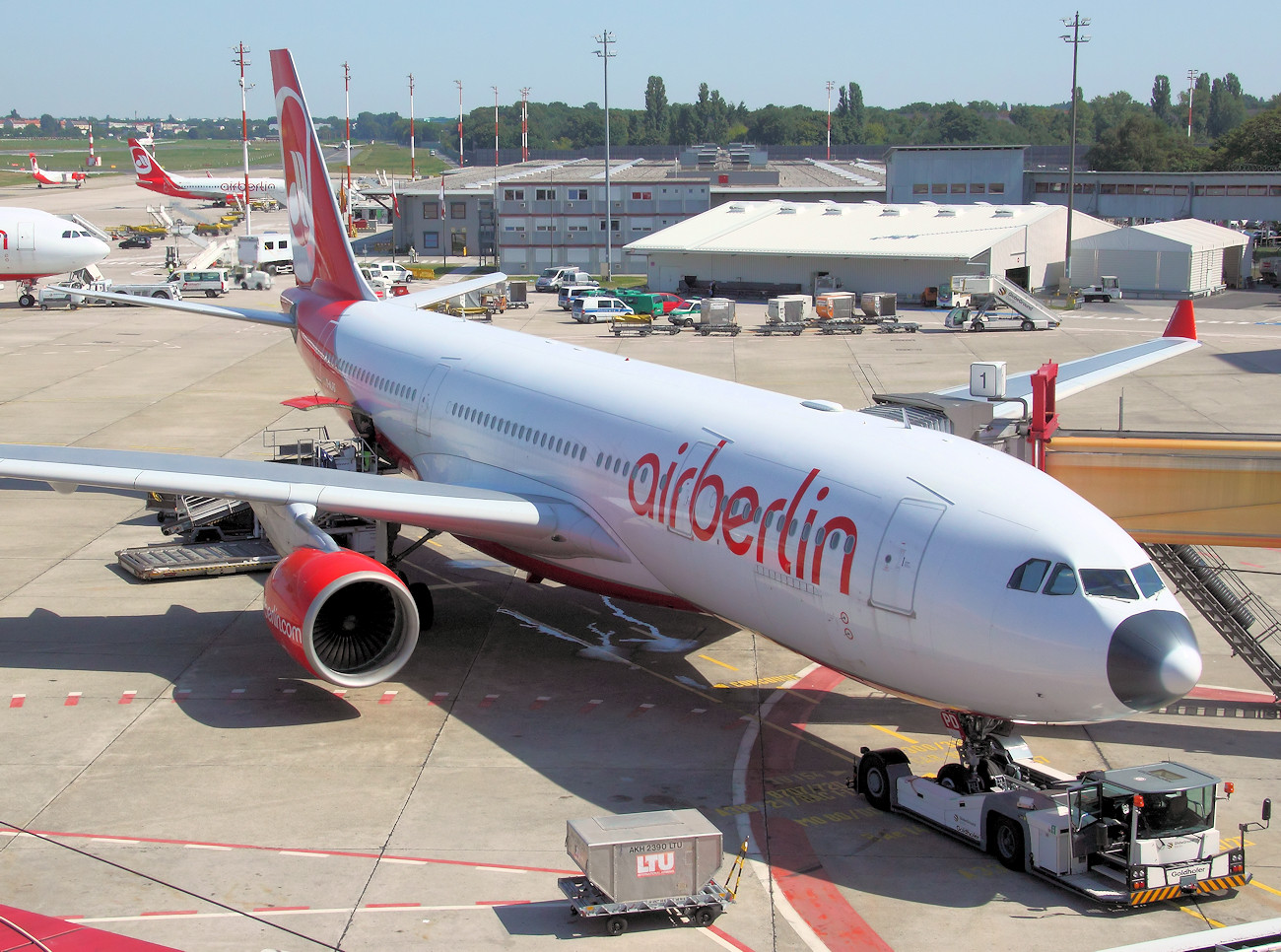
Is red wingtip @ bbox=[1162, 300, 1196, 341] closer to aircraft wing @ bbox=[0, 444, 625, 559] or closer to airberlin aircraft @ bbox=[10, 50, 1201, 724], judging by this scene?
airberlin aircraft @ bbox=[10, 50, 1201, 724]

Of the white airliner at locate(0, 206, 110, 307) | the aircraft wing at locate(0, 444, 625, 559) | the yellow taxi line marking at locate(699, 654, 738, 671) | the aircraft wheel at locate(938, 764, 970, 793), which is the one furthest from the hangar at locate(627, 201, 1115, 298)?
the aircraft wheel at locate(938, 764, 970, 793)

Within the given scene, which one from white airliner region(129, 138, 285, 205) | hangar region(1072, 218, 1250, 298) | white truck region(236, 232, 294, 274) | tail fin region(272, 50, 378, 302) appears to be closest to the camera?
tail fin region(272, 50, 378, 302)

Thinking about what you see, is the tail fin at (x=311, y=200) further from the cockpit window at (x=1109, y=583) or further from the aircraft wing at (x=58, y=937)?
the cockpit window at (x=1109, y=583)

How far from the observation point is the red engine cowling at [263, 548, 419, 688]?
18.5 metres

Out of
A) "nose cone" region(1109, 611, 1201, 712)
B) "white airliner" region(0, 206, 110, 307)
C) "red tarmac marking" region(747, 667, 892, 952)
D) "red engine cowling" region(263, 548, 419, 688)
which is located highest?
"white airliner" region(0, 206, 110, 307)

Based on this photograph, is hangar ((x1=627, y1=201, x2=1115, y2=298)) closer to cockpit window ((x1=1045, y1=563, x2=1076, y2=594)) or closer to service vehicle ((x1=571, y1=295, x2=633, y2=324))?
service vehicle ((x1=571, y1=295, x2=633, y2=324))

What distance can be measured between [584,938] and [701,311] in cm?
5356

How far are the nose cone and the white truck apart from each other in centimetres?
7781

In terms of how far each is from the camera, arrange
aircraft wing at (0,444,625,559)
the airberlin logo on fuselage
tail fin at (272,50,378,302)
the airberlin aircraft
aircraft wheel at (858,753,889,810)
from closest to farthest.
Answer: the airberlin aircraft < the airberlin logo on fuselage < aircraft wheel at (858,753,889,810) < aircraft wing at (0,444,625,559) < tail fin at (272,50,378,302)

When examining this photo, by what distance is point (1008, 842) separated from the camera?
14.7m

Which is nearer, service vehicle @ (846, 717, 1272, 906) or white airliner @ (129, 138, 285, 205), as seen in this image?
service vehicle @ (846, 717, 1272, 906)

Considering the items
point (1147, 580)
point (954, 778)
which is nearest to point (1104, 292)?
point (954, 778)

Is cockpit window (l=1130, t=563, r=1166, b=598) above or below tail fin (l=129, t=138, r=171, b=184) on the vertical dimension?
below

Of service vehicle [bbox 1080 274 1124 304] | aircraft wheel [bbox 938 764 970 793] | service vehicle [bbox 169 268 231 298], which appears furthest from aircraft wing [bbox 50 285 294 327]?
service vehicle [bbox 1080 274 1124 304]
